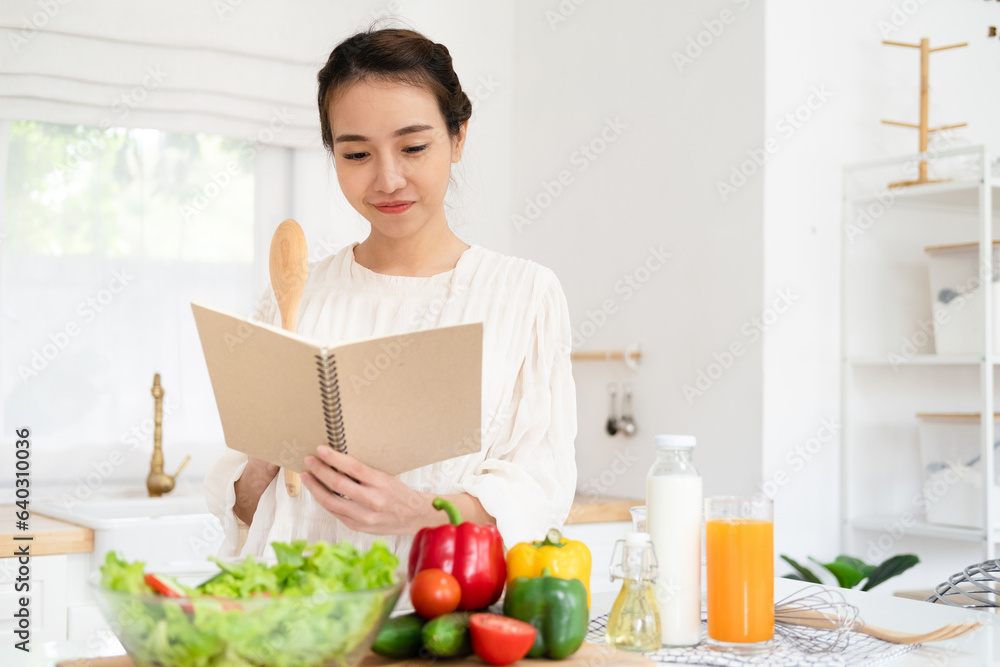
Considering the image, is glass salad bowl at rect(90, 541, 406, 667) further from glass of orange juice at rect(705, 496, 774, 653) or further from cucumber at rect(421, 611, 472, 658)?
glass of orange juice at rect(705, 496, 774, 653)

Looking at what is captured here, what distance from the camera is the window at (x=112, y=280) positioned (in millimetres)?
2465

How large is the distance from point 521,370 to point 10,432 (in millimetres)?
1707

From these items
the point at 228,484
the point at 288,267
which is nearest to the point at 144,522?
the point at 228,484

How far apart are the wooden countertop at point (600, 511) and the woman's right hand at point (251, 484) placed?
117cm

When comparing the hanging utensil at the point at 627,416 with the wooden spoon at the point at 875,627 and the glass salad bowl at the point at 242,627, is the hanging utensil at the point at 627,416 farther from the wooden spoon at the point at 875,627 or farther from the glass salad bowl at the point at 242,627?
the glass salad bowl at the point at 242,627

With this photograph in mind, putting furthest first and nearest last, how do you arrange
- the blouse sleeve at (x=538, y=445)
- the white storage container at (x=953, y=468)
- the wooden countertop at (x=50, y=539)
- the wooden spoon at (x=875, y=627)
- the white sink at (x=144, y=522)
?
the white storage container at (x=953, y=468), the white sink at (x=144, y=522), the wooden countertop at (x=50, y=539), the blouse sleeve at (x=538, y=445), the wooden spoon at (x=875, y=627)

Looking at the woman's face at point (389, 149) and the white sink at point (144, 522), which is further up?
the woman's face at point (389, 149)

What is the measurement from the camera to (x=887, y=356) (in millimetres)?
2424

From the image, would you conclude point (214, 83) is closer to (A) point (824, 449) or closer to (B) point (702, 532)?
(A) point (824, 449)

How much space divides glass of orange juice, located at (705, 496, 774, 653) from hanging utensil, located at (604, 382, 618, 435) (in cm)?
177

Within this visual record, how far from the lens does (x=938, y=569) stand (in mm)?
2541

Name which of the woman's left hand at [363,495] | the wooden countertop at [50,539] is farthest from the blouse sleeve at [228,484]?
the wooden countertop at [50,539]

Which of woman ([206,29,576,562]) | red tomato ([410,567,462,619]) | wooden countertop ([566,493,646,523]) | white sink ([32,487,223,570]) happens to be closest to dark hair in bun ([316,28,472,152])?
woman ([206,29,576,562])

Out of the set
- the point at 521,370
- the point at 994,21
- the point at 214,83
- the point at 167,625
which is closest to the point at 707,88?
the point at 994,21
